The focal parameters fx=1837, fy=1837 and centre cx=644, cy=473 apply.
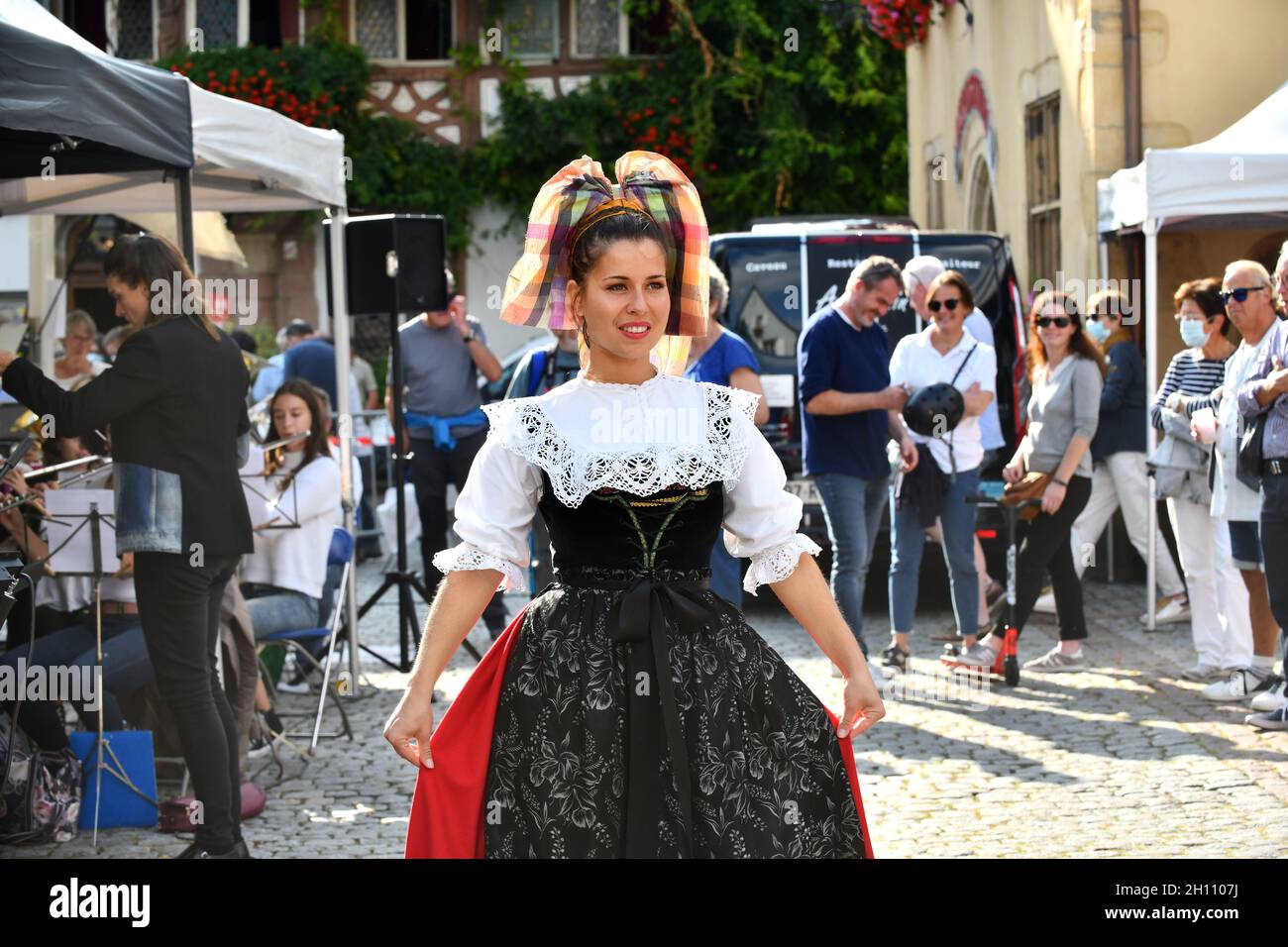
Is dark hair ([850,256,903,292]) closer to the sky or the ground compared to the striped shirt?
closer to the sky

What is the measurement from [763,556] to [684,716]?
366mm

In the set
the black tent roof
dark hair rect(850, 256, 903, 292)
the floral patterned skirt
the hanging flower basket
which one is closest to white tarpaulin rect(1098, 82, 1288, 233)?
dark hair rect(850, 256, 903, 292)

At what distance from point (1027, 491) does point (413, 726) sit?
18.5 ft

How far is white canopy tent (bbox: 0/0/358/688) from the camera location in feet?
17.7

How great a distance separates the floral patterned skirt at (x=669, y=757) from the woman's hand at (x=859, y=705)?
0.04 meters

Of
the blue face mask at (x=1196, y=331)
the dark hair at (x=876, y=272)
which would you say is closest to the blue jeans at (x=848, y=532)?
the dark hair at (x=876, y=272)

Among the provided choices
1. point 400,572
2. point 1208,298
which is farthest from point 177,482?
point 1208,298

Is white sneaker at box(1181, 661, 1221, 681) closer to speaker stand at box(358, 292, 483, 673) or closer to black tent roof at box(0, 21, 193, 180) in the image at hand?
speaker stand at box(358, 292, 483, 673)

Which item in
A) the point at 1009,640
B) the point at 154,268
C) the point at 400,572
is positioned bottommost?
the point at 1009,640

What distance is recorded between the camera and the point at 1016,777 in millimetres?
6617

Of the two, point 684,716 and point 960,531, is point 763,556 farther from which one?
point 960,531

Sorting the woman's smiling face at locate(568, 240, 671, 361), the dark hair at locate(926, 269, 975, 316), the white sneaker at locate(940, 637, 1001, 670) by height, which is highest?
the dark hair at locate(926, 269, 975, 316)

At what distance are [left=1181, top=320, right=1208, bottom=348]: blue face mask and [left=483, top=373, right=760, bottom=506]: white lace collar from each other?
551 centimetres

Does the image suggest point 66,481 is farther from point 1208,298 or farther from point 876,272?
point 1208,298
